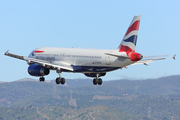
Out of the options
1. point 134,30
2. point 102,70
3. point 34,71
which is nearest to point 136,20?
point 134,30

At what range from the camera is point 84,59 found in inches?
2869

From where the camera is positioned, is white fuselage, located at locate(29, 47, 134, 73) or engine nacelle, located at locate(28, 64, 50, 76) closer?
white fuselage, located at locate(29, 47, 134, 73)

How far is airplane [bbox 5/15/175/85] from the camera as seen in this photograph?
69.2 metres

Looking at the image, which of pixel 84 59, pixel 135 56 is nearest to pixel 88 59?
pixel 84 59

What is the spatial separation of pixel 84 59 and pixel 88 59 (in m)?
1.01

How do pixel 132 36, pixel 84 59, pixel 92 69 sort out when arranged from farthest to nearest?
pixel 84 59 → pixel 92 69 → pixel 132 36

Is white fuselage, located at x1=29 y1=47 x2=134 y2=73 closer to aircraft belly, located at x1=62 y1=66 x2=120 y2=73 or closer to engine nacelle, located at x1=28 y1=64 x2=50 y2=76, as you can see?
aircraft belly, located at x1=62 y1=66 x2=120 y2=73

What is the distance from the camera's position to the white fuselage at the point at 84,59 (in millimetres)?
69812

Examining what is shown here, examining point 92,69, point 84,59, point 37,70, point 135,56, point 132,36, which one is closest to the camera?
point 135,56

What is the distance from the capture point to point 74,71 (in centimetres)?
7381

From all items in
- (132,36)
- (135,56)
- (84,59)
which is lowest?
(135,56)

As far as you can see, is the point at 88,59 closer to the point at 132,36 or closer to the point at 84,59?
the point at 84,59

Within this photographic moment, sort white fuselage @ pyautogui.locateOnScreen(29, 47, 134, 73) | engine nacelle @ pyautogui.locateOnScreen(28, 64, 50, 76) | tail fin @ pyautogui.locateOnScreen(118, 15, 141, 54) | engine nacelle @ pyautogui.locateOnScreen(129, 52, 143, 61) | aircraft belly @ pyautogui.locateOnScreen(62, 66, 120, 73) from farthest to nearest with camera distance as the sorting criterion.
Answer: engine nacelle @ pyautogui.locateOnScreen(28, 64, 50, 76), aircraft belly @ pyautogui.locateOnScreen(62, 66, 120, 73), white fuselage @ pyautogui.locateOnScreen(29, 47, 134, 73), tail fin @ pyautogui.locateOnScreen(118, 15, 141, 54), engine nacelle @ pyautogui.locateOnScreen(129, 52, 143, 61)

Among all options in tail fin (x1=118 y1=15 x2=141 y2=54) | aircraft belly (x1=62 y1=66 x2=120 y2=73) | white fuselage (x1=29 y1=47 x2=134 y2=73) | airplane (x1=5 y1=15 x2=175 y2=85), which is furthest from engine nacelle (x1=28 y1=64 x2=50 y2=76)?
tail fin (x1=118 y1=15 x2=141 y2=54)
